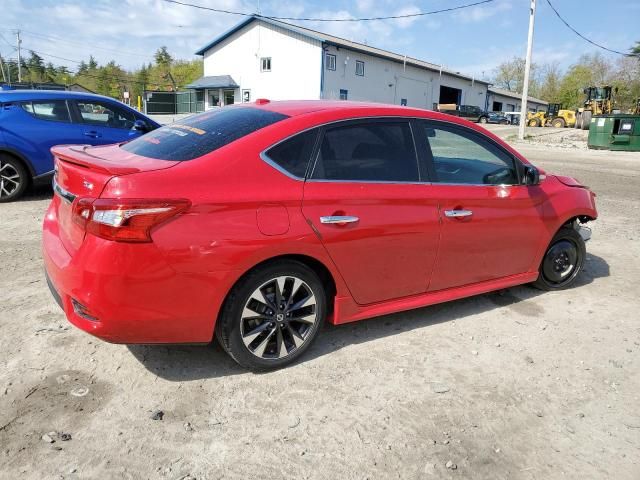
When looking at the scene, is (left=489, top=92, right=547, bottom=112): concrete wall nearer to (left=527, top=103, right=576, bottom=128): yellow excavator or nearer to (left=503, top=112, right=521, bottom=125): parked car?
(left=503, top=112, right=521, bottom=125): parked car

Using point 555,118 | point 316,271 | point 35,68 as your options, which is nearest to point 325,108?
point 316,271

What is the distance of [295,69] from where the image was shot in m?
40.1

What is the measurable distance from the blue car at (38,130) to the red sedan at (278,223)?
4269 mm

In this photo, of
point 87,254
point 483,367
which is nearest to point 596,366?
point 483,367

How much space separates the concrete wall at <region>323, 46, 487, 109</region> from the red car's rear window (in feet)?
123

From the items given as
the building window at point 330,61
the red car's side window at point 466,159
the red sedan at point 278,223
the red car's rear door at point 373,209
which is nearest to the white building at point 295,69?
the building window at point 330,61

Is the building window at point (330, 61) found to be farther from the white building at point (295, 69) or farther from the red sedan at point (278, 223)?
the red sedan at point (278, 223)

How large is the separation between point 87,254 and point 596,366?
129 inches

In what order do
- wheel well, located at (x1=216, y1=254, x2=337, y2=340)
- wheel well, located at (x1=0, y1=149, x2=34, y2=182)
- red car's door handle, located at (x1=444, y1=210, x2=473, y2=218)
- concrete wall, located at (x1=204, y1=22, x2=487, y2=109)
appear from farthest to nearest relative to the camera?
concrete wall, located at (x1=204, y1=22, x2=487, y2=109)
wheel well, located at (x1=0, y1=149, x2=34, y2=182)
red car's door handle, located at (x1=444, y1=210, x2=473, y2=218)
wheel well, located at (x1=216, y1=254, x2=337, y2=340)

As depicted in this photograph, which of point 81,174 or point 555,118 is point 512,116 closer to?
point 555,118

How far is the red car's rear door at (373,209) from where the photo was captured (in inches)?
123

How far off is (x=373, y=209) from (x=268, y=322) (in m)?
0.98

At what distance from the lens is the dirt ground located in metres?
2.42

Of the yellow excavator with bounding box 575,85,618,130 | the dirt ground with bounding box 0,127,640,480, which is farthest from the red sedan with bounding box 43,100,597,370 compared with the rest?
the yellow excavator with bounding box 575,85,618,130
